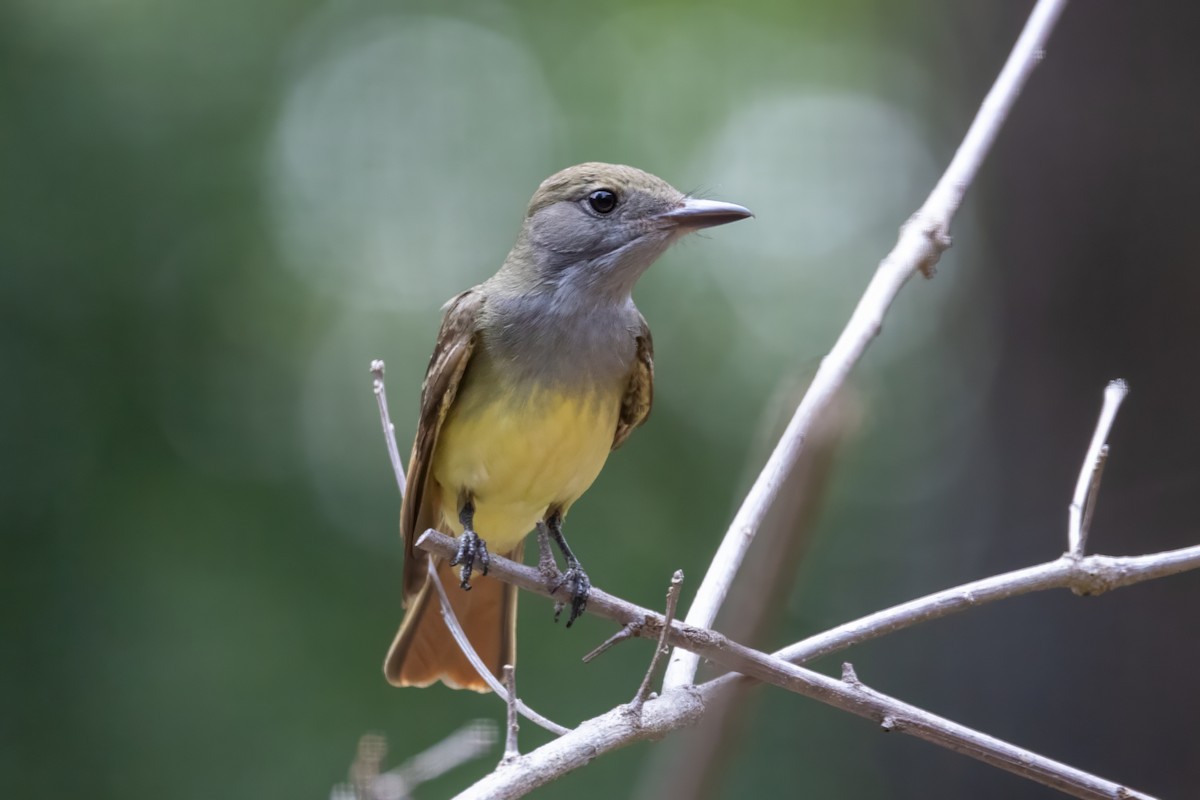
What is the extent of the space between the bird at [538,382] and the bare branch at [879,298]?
30.3 inches

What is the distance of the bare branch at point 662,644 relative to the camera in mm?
2074

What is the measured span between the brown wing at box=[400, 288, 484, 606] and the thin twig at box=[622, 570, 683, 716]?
4.91 feet

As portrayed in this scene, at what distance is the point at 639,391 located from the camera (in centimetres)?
397

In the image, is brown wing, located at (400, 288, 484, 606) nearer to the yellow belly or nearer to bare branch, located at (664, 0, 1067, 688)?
the yellow belly

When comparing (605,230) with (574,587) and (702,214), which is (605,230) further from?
(574,587)

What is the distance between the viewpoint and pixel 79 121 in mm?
7375

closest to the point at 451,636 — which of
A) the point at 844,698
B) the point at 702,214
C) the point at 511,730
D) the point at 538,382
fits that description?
the point at 538,382

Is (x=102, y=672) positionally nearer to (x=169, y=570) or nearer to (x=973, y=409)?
(x=169, y=570)

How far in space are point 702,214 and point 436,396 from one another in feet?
3.08

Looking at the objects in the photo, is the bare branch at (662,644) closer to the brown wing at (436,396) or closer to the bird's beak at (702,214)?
the brown wing at (436,396)

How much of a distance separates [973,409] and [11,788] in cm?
526

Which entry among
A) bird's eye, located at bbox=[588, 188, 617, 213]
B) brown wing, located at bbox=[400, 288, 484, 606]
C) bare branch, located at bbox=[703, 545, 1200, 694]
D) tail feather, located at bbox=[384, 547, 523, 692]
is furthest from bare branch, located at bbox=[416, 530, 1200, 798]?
bird's eye, located at bbox=[588, 188, 617, 213]

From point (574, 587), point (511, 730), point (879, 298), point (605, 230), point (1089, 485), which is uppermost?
point (605, 230)

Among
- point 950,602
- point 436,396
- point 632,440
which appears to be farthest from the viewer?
point 632,440
